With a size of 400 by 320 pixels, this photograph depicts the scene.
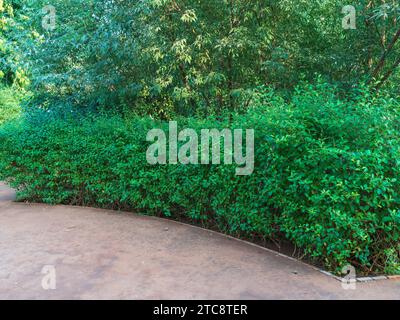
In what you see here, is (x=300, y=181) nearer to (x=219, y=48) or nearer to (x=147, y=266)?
(x=147, y=266)

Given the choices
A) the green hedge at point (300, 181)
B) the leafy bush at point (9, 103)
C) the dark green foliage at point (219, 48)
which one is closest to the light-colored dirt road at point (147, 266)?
the green hedge at point (300, 181)

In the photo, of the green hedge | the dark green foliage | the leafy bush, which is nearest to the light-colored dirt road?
the green hedge

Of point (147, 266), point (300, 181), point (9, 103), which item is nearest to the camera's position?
point (300, 181)

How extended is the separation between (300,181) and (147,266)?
184 centimetres

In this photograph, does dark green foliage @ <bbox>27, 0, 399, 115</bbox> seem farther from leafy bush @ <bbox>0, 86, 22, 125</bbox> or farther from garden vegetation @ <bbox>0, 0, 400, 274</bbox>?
leafy bush @ <bbox>0, 86, 22, 125</bbox>

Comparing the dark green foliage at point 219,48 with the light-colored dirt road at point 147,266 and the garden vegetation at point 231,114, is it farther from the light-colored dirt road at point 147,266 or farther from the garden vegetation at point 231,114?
the light-colored dirt road at point 147,266

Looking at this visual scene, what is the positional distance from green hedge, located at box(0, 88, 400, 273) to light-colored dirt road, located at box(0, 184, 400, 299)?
0.31 m

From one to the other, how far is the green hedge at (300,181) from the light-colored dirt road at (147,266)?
307mm

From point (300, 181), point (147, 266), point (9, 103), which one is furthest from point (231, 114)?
point (9, 103)

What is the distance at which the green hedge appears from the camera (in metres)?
3.80

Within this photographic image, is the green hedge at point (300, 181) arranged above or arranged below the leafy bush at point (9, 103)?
below

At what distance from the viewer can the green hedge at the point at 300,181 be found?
3805mm

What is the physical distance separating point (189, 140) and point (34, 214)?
3.13 meters

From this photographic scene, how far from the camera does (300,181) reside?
13.0 ft
